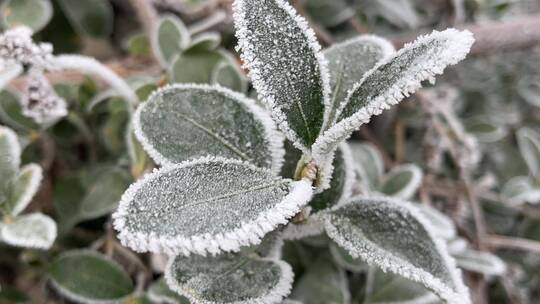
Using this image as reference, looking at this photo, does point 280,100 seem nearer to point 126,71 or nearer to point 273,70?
point 273,70

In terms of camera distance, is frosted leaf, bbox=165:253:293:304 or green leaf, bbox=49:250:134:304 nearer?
frosted leaf, bbox=165:253:293:304

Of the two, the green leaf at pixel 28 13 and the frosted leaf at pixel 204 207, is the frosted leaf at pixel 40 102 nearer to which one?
the green leaf at pixel 28 13

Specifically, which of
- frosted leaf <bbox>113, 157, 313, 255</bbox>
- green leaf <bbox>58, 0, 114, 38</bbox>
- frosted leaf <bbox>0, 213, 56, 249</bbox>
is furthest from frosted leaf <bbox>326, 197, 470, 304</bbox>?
green leaf <bbox>58, 0, 114, 38</bbox>

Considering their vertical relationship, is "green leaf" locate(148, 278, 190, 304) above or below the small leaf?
below

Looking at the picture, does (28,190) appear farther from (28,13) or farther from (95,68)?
(28,13)

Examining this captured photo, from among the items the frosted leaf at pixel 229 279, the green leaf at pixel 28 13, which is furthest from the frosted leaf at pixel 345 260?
the green leaf at pixel 28 13

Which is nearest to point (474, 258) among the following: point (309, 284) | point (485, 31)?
point (309, 284)

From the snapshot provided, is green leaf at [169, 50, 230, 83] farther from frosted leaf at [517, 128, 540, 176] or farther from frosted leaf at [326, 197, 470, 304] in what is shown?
frosted leaf at [517, 128, 540, 176]
